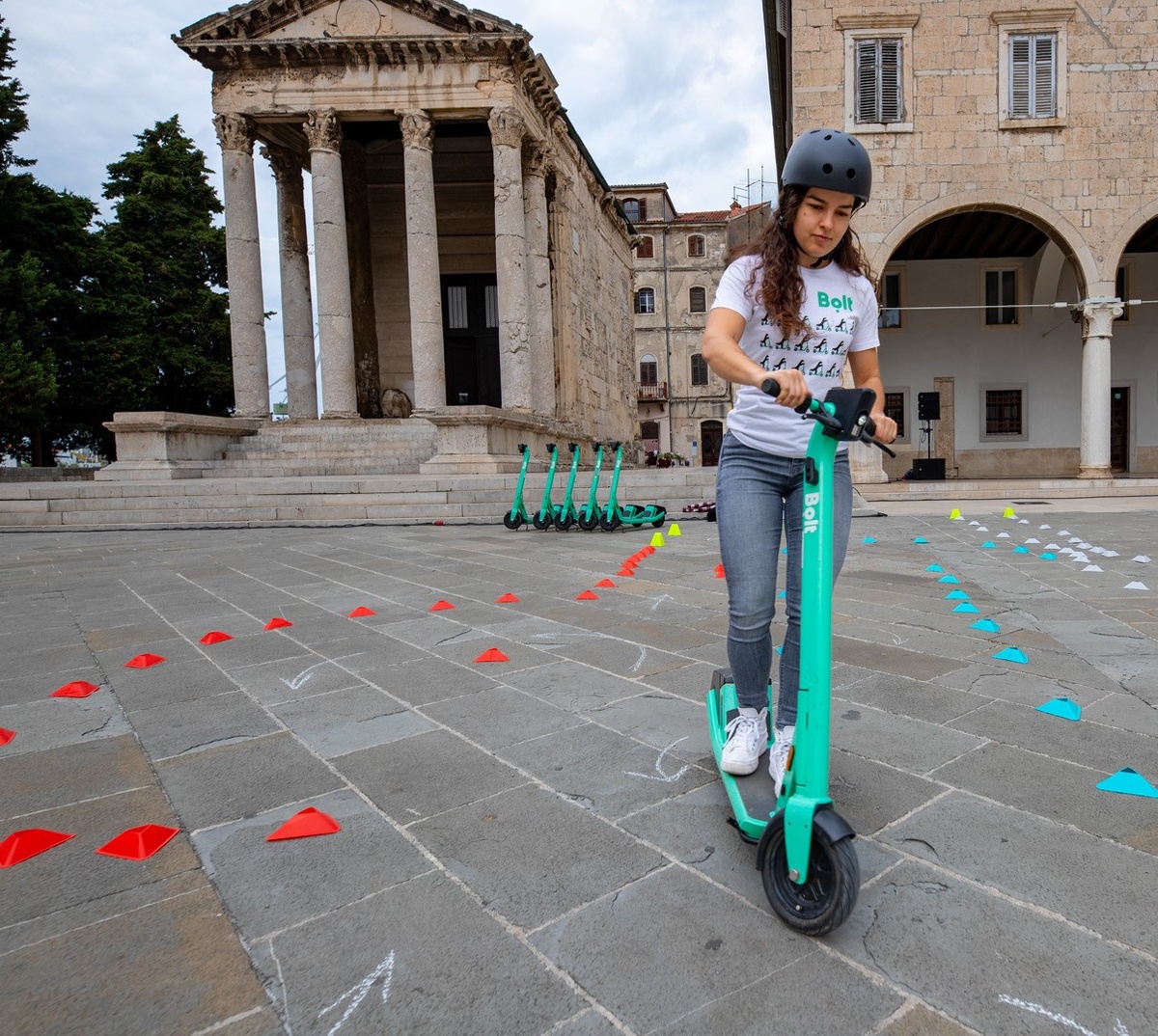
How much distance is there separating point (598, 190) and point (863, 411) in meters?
27.3

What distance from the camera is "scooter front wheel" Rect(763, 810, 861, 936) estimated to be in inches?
60.7

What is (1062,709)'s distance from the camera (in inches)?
114

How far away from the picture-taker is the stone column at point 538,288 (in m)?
19.3

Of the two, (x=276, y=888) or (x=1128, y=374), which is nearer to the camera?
(x=276, y=888)

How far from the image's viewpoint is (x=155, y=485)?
43.3ft

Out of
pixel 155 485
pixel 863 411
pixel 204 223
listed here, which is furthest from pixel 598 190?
pixel 863 411

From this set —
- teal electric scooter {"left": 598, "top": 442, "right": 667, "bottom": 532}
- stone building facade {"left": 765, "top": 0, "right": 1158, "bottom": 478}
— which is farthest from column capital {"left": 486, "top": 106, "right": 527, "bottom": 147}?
teal electric scooter {"left": 598, "top": 442, "right": 667, "bottom": 532}

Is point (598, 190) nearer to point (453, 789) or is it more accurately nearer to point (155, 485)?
point (155, 485)

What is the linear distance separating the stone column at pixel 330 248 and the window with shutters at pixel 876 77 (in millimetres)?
11287

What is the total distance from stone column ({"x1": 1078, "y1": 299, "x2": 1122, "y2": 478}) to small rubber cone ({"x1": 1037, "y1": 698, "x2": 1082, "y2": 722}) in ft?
52.7

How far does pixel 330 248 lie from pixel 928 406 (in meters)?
16.5

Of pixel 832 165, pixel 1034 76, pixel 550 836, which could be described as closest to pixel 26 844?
pixel 550 836

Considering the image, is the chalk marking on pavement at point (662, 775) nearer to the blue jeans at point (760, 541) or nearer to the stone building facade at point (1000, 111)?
the blue jeans at point (760, 541)

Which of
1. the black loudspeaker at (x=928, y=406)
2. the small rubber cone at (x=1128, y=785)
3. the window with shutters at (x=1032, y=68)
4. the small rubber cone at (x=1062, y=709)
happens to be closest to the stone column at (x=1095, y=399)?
the window with shutters at (x=1032, y=68)
